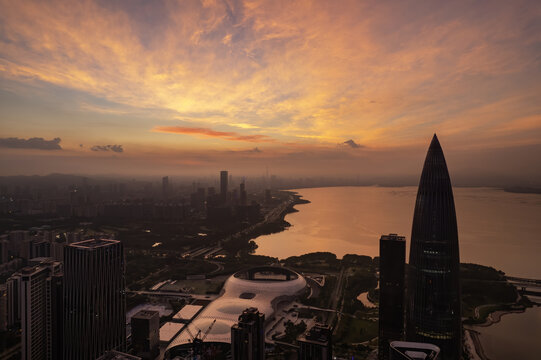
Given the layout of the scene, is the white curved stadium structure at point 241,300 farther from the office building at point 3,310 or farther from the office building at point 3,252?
the office building at point 3,252

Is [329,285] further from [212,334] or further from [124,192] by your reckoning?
[124,192]

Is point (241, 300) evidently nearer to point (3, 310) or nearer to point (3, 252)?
point (3, 310)

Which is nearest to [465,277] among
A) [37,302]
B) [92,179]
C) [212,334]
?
[212,334]

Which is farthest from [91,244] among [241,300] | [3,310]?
[241,300]

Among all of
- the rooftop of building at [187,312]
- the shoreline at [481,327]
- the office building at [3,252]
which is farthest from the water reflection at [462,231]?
the office building at [3,252]

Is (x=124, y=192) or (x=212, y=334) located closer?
(x=212, y=334)
